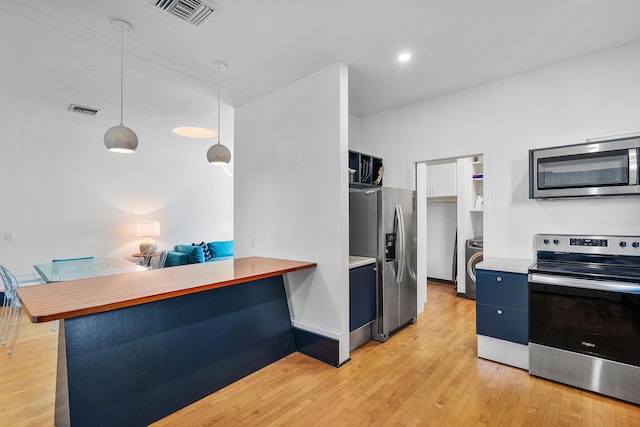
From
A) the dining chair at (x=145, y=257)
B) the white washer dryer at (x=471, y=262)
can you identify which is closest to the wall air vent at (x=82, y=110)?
the dining chair at (x=145, y=257)

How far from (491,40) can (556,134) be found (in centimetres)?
113

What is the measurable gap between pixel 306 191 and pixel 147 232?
447cm

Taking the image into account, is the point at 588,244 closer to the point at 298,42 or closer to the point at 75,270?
the point at 298,42

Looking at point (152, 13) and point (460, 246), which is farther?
point (460, 246)

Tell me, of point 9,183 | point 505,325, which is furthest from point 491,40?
point 9,183

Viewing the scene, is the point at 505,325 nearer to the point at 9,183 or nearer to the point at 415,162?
the point at 415,162

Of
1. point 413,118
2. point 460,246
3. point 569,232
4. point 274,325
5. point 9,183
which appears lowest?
point 274,325

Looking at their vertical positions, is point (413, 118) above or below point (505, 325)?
above

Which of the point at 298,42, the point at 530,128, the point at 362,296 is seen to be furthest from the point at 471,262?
the point at 298,42

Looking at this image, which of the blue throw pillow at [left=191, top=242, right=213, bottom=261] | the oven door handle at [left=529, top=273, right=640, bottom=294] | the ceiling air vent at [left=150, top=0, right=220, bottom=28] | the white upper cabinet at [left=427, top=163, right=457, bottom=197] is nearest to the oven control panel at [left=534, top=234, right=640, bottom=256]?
the oven door handle at [left=529, top=273, right=640, bottom=294]

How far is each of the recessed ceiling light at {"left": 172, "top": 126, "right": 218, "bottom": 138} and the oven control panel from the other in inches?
196

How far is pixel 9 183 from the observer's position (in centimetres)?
476

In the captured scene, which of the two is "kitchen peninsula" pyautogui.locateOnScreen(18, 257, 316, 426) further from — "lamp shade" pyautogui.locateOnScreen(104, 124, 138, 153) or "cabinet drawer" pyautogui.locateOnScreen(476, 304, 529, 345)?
"cabinet drawer" pyautogui.locateOnScreen(476, 304, 529, 345)

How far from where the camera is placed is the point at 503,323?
2660mm
